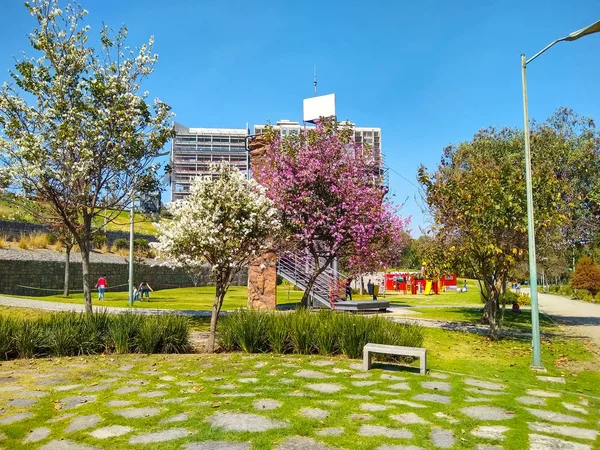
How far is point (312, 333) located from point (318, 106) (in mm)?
41609

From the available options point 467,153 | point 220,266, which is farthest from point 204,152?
point 220,266

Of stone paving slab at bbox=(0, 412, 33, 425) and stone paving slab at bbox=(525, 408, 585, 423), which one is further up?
stone paving slab at bbox=(0, 412, 33, 425)

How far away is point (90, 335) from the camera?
32.9 feet

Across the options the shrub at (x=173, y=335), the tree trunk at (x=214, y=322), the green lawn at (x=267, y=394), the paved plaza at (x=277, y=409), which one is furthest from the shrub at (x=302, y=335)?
the shrub at (x=173, y=335)

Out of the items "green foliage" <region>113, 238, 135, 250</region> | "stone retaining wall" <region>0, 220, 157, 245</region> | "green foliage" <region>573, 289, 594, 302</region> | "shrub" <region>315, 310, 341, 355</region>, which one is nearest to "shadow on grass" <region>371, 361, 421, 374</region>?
"shrub" <region>315, 310, 341, 355</region>

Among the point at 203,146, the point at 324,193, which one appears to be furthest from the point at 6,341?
the point at 203,146

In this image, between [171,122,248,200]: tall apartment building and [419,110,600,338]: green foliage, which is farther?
[171,122,248,200]: tall apartment building

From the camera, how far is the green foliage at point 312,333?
976 cm

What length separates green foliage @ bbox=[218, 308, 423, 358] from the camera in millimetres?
9758

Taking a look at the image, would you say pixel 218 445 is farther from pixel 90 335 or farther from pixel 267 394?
pixel 90 335

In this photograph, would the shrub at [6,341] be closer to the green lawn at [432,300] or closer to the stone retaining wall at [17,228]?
the green lawn at [432,300]

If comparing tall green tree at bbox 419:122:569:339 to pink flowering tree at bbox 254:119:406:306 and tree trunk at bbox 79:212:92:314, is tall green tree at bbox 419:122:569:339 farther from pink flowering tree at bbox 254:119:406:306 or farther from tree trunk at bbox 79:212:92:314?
tree trunk at bbox 79:212:92:314

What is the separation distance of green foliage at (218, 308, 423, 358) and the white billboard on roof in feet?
127

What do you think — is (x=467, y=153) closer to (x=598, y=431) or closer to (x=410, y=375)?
(x=410, y=375)
